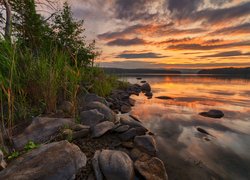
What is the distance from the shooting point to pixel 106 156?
2625mm

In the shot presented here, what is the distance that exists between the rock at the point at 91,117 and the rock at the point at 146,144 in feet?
3.44

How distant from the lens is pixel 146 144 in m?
3.42

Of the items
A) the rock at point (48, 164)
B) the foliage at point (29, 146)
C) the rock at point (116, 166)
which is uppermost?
the rock at point (48, 164)

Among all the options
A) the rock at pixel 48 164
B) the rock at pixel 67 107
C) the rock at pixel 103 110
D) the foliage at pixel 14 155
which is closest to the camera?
the rock at pixel 48 164

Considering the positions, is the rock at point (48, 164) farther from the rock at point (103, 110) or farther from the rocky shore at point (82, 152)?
the rock at point (103, 110)

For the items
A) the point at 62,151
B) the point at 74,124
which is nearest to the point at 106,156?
the point at 62,151

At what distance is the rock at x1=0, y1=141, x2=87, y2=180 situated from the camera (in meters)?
2.02

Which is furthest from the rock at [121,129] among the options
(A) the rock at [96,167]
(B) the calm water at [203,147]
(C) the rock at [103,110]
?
(A) the rock at [96,167]

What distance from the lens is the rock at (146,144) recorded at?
11.0 ft

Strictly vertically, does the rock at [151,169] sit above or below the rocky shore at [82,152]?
below

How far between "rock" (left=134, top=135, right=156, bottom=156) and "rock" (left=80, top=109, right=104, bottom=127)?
105 centimetres

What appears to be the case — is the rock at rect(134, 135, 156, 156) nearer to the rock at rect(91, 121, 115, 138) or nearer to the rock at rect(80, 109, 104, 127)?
the rock at rect(91, 121, 115, 138)

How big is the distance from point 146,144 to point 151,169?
0.80 metres

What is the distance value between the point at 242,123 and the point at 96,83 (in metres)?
5.84
